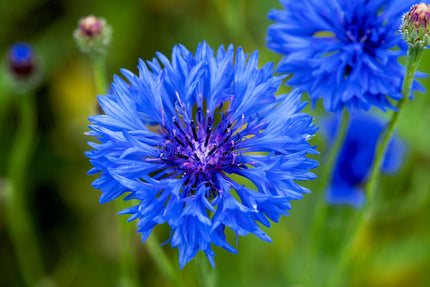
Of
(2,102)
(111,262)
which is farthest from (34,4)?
(111,262)

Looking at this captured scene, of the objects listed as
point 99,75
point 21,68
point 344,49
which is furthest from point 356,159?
point 21,68

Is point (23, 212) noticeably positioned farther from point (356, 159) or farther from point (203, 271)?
point (356, 159)

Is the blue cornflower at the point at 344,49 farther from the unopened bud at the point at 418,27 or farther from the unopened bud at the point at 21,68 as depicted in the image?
the unopened bud at the point at 21,68

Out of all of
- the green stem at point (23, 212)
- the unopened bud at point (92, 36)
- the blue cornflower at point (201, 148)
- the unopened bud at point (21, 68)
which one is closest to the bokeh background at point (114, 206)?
the green stem at point (23, 212)

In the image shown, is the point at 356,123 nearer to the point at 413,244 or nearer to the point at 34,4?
the point at 413,244

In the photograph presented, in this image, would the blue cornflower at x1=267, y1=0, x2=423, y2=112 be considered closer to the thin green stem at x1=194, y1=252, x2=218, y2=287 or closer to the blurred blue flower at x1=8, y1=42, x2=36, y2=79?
the thin green stem at x1=194, y1=252, x2=218, y2=287

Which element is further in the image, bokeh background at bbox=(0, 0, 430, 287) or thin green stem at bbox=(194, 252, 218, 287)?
bokeh background at bbox=(0, 0, 430, 287)

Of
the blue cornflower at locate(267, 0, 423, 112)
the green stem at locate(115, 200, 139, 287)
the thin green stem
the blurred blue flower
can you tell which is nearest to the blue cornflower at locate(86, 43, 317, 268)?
the thin green stem
